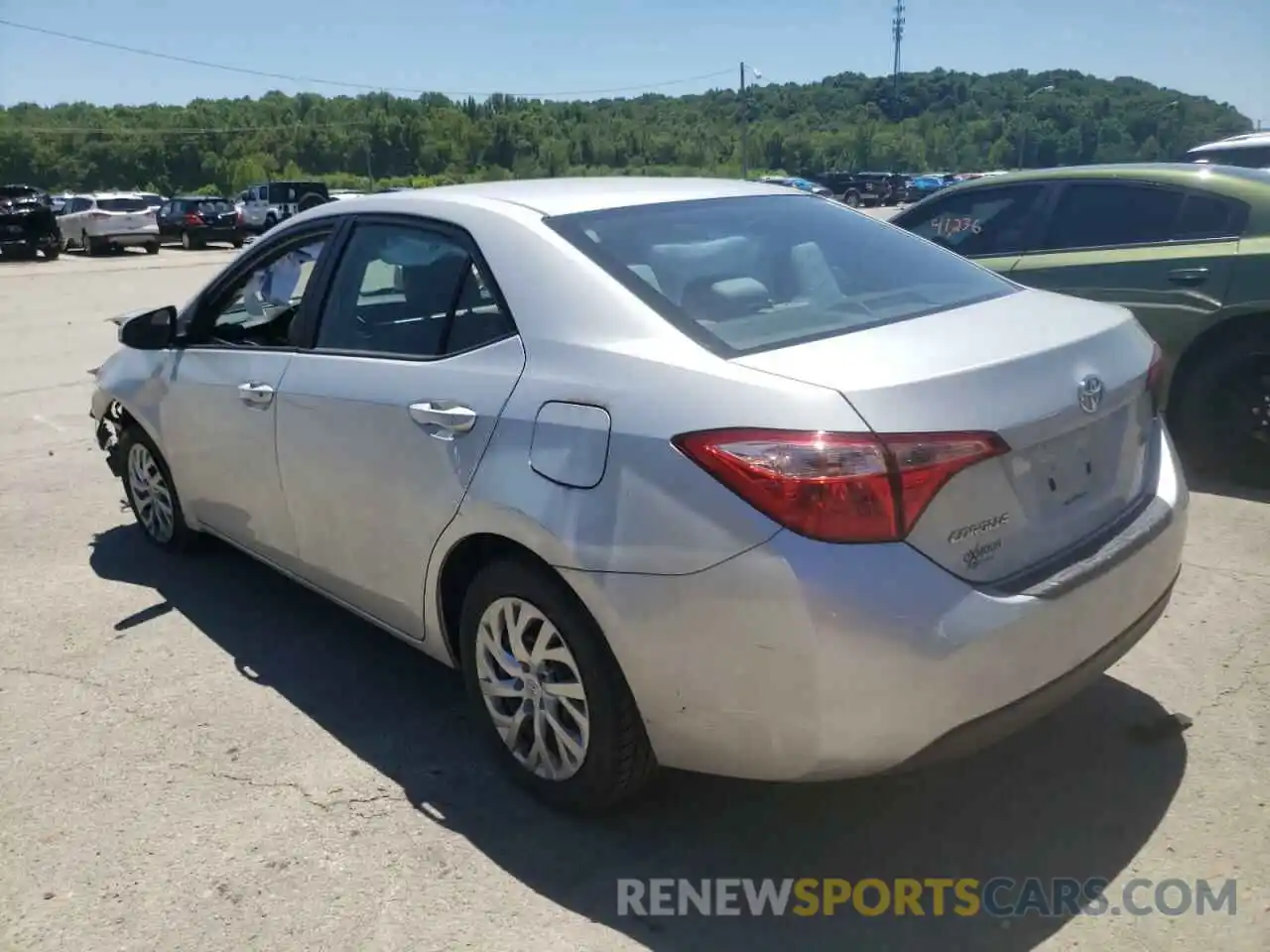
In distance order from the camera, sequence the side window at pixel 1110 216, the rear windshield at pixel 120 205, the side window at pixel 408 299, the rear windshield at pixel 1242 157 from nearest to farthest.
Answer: the side window at pixel 408 299 < the side window at pixel 1110 216 < the rear windshield at pixel 1242 157 < the rear windshield at pixel 120 205

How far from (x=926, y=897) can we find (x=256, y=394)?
2.77 m

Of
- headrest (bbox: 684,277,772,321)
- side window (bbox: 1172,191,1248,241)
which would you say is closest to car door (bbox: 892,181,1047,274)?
side window (bbox: 1172,191,1248,241)

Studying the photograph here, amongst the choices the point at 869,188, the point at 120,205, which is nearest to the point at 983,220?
the point at 120,205

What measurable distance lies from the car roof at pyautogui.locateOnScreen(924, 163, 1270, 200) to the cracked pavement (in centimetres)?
247

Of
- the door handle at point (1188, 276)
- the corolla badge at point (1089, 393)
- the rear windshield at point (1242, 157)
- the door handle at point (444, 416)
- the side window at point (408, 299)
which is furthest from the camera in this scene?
the rear windshield at point (1242, 157)

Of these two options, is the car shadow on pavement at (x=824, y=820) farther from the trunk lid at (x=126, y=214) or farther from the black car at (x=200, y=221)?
the black car at (x=200, y=221)

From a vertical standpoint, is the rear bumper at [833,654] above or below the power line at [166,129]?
below

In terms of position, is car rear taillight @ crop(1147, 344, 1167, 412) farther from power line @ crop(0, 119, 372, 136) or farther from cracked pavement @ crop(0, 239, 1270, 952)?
power line @ crop(0, 119, 372, 136)

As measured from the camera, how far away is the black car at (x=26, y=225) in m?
27.8

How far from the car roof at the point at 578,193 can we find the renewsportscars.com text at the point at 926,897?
191 centimetres

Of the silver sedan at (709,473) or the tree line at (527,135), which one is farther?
the tree line at (527,135)

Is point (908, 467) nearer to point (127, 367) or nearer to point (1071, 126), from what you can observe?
point (127, 367)

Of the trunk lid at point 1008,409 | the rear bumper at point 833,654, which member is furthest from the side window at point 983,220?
the rear bumper at point 833,654

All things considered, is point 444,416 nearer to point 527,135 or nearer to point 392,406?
point 392,406
